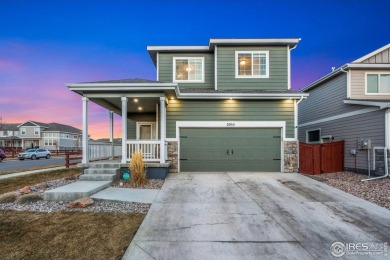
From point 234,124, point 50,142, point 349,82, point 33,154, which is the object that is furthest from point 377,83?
point 50,142

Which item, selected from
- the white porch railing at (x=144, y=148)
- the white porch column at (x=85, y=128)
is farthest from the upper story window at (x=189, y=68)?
the white porch column at (x=85, y=128)

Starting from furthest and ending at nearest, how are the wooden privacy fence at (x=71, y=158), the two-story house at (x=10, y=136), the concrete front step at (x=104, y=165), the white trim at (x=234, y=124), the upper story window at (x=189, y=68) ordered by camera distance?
the two-story house at (x=10, y=136)
the wooden privacy fence at (x=71, y=158)
the upper story window at (x=189, y=68)
the white trim at (x=234, y=124)
the concrete front step at (x=104, y=165)

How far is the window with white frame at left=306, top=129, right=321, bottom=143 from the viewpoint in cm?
1335

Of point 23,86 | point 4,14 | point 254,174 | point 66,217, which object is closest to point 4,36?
point 4,14

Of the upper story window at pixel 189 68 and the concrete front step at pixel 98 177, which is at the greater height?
the upper story window at pixel 189 68

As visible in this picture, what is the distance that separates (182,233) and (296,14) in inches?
932

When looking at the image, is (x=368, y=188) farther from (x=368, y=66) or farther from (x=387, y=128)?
(x=368, y=66)

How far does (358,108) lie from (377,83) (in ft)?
7.45

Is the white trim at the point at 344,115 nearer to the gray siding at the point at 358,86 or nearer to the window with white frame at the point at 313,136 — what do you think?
the window with white frame at the point at 313,136

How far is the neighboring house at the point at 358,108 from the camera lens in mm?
8750

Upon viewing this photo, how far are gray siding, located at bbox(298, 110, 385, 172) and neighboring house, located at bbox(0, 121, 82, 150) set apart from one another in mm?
49583

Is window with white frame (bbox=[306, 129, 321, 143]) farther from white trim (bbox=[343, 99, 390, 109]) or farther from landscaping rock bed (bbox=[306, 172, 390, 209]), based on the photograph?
landscaping rock bed (bbox=[306, 172, 390, 209])

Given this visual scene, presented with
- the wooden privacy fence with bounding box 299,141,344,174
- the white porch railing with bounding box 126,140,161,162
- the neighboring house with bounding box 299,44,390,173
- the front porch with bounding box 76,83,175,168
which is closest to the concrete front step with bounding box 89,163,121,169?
the front porch with bounding box 76,83,175,168

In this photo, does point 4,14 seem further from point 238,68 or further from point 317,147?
point 317,147
